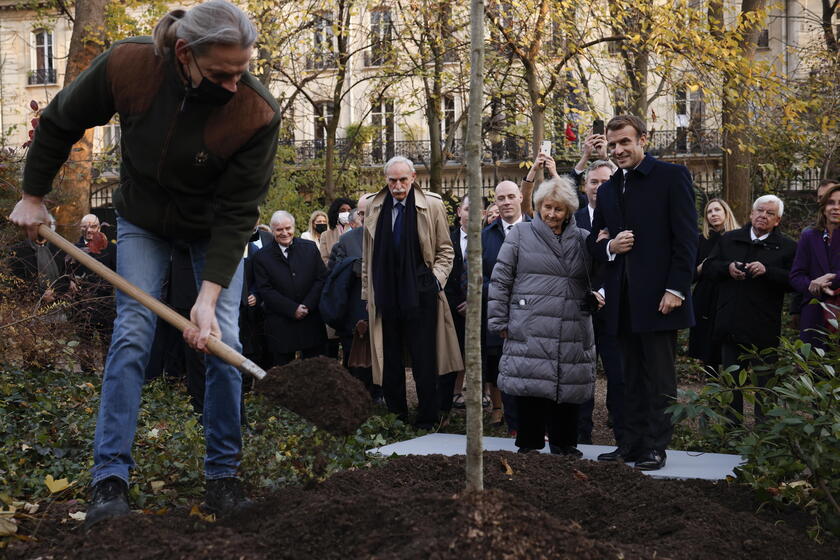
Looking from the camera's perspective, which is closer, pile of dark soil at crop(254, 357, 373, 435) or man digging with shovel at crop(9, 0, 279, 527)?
man digging with shovel at crop(9, 0, 279, 527)

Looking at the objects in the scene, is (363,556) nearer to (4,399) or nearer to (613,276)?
(613,276)

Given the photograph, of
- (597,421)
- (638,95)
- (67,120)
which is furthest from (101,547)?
(638,95)

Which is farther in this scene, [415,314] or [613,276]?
[415,314]

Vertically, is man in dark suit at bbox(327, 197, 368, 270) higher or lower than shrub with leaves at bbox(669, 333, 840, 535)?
higher

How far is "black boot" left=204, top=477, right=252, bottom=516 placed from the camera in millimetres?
4203

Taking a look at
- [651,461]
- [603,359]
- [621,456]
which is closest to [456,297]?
[603,359]

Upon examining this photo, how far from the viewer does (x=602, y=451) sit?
6832 mm

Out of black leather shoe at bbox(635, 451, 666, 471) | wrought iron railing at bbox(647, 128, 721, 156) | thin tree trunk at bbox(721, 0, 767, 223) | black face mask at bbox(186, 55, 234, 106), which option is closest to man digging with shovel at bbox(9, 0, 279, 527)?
black face mask at bbox(186, 55, 234, 106)

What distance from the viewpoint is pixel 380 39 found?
794 inches

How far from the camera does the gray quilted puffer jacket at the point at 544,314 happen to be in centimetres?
626

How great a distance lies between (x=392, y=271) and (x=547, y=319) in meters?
2.32

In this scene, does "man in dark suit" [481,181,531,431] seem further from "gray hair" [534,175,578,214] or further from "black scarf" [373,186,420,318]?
"gray hair" [534,175,578,214]

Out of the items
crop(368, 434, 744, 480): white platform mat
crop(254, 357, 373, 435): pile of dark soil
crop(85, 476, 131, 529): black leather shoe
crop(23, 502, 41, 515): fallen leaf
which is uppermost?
crop(254, 357, 373, 435): pile of dark soil

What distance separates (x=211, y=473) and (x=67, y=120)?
1.69 meters
